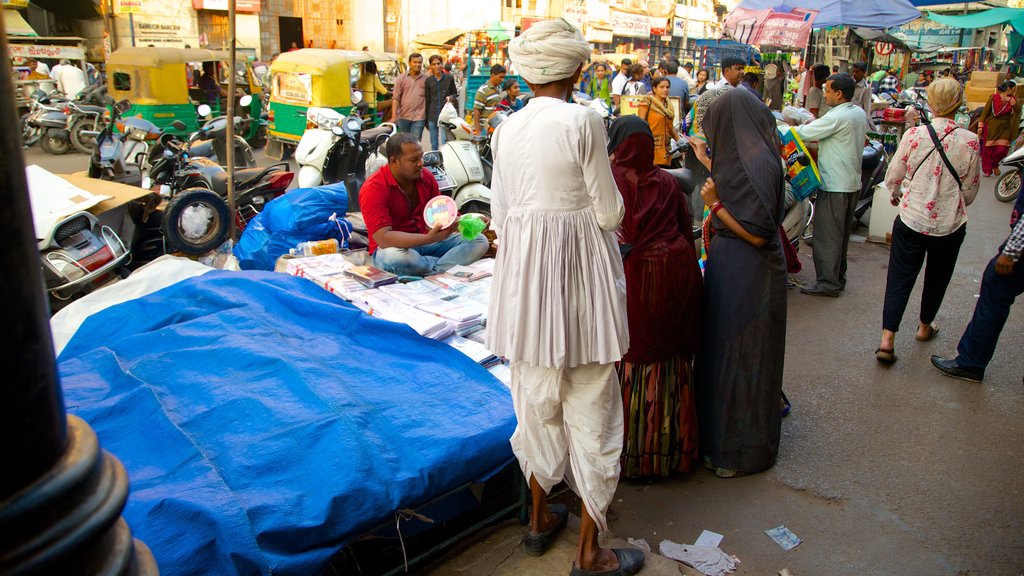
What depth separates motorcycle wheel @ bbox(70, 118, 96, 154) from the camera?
43.3ft

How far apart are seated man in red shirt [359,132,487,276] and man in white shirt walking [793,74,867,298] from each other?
2.89 metres

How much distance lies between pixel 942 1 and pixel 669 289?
45.8ft

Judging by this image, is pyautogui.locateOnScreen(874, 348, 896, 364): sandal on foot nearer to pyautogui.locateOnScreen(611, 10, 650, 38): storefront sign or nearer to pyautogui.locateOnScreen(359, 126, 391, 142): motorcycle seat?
pyautogui.locateOnScreen(359, 126, 391, 142): motorcycle seat

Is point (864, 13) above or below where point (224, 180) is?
above

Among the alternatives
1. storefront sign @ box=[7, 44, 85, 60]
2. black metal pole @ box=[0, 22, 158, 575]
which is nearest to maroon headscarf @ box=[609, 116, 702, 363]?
black metal pole @ box=[0, 22, 158, 575]

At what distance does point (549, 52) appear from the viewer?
2369 mm

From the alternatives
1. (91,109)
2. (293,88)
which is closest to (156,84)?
(91,109)

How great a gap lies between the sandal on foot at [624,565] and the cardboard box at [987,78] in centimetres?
2115

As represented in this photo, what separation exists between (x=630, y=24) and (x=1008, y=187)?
1131 inches

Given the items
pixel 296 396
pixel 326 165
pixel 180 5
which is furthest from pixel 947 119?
pixel 180 5

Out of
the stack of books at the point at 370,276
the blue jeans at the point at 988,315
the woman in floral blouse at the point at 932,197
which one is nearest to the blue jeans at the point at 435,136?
the stack of books at the point at 370,276

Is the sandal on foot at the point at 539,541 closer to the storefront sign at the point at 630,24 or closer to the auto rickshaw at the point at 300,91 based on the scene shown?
the auto rickshaw at the point at 300,91

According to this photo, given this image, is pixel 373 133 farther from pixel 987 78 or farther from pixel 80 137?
pixel 987 78

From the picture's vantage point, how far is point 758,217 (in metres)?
3.10
